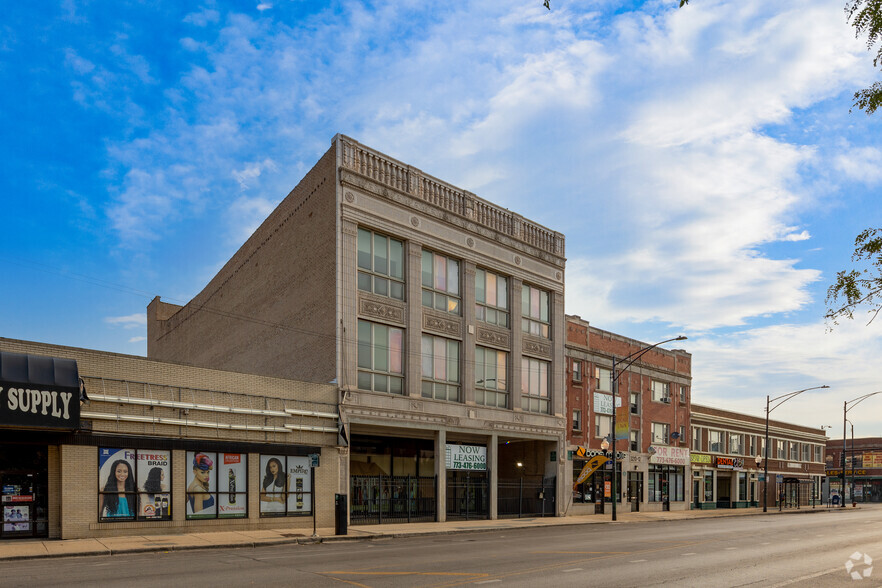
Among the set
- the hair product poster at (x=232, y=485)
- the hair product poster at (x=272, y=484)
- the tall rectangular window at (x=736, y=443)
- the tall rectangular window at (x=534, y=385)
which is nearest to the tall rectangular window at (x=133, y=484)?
the hair product poster at (x=232, y=485)

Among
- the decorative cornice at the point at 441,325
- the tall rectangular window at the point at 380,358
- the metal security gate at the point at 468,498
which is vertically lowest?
the metal security gate at the point at 468,498

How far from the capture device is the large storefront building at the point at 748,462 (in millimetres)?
59062

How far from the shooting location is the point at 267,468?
27.9 m

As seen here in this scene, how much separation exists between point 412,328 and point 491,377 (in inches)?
253

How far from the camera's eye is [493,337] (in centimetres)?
3891

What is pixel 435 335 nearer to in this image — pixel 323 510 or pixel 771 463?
pixel 323 510

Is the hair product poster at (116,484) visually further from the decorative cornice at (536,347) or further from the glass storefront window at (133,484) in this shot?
the decorative cornice at (536,347)

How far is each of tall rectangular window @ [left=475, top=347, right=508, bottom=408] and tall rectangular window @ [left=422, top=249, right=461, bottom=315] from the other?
9.94ft

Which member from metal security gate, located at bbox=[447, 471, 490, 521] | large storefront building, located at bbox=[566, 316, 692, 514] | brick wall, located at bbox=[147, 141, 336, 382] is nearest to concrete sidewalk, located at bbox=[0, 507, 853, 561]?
metal security gate, located at bbox=[447, 471, 490, 521]

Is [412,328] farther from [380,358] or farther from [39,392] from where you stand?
[39,392]

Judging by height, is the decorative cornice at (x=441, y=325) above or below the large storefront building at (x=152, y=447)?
above

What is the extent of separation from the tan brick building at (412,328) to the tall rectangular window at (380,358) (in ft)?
0.22

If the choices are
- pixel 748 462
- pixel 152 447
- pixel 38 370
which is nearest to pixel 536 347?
pixel 152 447

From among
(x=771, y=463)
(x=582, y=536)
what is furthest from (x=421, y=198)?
(x=771, y=463)
